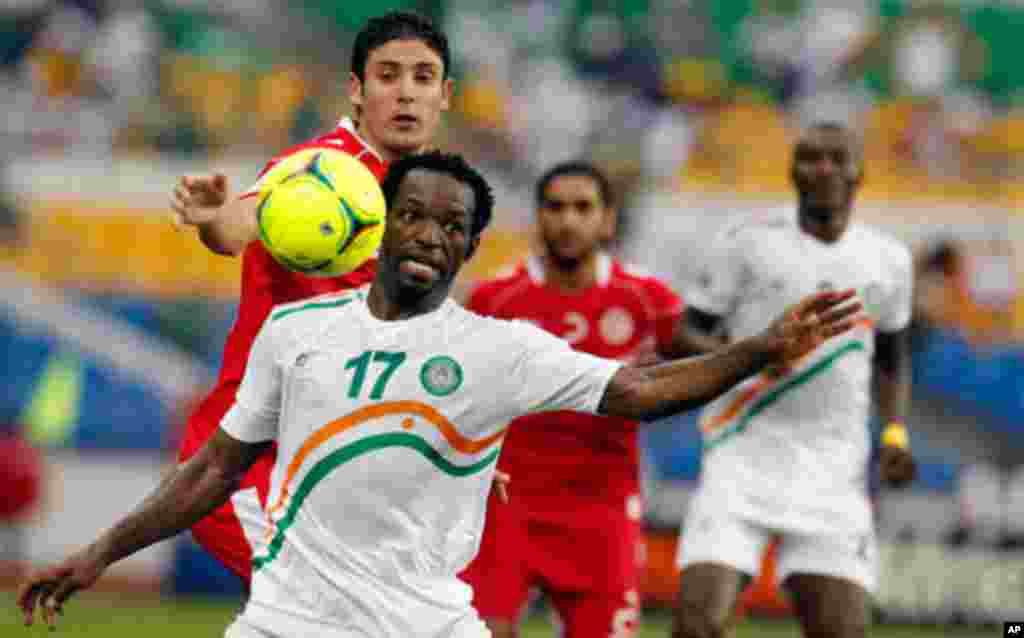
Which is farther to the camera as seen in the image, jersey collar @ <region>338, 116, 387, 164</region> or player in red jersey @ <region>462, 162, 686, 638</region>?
player in red jersey @ <region>462, 162, 686, 638</region>

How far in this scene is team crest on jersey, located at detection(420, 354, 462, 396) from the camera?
17.2 ft

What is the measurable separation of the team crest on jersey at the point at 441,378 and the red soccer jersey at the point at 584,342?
3739mm

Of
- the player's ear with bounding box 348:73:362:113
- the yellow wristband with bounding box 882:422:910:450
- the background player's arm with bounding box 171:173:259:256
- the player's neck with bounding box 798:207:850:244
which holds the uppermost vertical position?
the player's ear with bounding box 348:73:362:113

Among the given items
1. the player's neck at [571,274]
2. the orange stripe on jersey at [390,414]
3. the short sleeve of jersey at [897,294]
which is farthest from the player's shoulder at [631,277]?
the orange stripe on jersey at [390,414]

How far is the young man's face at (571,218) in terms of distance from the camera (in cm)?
945

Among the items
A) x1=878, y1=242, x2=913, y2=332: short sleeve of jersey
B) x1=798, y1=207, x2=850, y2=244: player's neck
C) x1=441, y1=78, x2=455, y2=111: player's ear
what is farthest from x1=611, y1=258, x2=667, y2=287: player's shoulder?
x1=441, y1=78, x2=455, y2=111: player's ear

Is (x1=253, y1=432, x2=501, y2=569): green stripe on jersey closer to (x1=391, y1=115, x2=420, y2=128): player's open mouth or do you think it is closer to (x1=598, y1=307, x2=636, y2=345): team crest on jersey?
(x1=391, y1=115, x2=420, y2=128): player's open mouth

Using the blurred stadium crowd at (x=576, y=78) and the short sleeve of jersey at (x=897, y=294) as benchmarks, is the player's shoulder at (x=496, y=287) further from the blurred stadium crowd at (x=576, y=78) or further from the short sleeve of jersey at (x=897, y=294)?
the blurred stadium crowd at (x=576, y=78)

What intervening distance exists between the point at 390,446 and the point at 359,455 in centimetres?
9

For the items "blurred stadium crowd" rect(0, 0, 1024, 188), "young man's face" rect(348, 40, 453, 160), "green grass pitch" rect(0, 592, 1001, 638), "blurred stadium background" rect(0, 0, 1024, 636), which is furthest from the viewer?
"blurred stadium crowd" rect(0, 0, 1024, 188)

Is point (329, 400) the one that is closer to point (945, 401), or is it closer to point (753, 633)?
point (753, 633)

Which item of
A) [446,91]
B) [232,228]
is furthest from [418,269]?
[446,91]

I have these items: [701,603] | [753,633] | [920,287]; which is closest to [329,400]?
[701,603]

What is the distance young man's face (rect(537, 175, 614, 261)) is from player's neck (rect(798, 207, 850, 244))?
3.34ft
